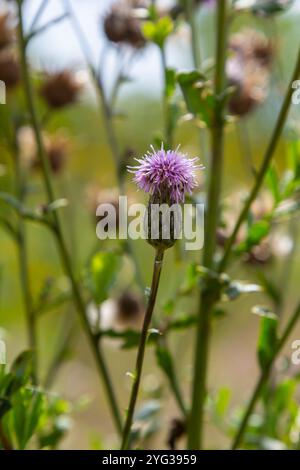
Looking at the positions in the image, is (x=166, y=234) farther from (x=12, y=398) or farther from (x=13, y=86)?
(x=13, y=86)

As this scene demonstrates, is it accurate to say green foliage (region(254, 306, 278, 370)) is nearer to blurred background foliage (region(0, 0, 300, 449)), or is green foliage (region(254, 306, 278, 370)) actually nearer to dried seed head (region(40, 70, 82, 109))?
blurred background foliage (region(0, 0, 300, 449))

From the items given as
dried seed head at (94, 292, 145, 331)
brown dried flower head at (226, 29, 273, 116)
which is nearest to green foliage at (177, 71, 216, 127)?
brown dried flower head at (226, 29, 273, 116)

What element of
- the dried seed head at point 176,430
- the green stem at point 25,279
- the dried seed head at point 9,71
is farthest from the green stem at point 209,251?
the dried seed head at point 9,71

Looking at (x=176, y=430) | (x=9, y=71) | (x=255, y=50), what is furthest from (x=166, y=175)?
(x=255, y=50)

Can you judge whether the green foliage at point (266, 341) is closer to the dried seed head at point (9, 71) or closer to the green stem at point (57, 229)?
the green stem at point (57, 229)

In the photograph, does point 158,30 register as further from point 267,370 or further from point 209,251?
point 267,370

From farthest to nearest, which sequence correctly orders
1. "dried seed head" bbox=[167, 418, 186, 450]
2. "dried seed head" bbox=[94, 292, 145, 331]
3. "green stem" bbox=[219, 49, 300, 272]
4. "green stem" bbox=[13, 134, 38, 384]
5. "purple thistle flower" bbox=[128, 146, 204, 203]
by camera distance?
"dried seed head" bbox=[94, 292, 145, 331] → "green stem" bbox=[13, 134, 38, 384] → "dried seed head" bbox=[167, 418, 186, 450] → "green stem" bbox=[219, 49, 300, 272] → "purple thistle flower" bbox=[128, 146, 204, 203]

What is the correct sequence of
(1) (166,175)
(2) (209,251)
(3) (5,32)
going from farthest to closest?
(3) (5,32)
(2) (209,251)
(1) (166,175)

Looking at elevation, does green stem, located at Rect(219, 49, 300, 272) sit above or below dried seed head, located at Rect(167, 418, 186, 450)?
above
